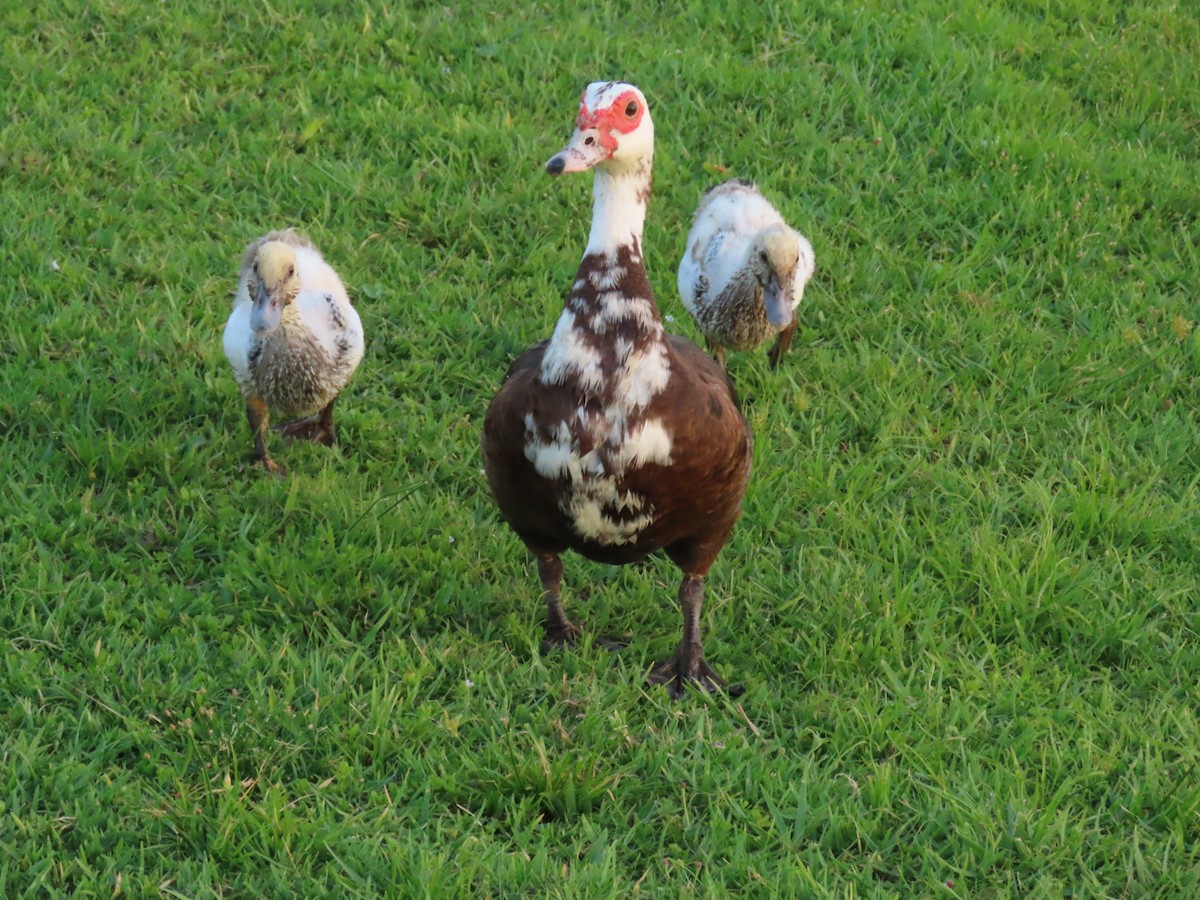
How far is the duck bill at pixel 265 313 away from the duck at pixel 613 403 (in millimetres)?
1068

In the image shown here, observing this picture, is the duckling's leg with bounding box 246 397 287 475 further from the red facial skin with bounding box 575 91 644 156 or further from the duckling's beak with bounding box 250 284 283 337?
the red facial skin with bounding box 575 91 644 156

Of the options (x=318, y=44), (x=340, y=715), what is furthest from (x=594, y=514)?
(x=318, y=44)

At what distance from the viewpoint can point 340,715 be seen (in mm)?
3895

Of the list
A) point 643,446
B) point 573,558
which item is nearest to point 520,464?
point 643,446

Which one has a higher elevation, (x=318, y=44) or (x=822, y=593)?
(x=318, y=44)

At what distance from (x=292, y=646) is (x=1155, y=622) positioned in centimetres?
266

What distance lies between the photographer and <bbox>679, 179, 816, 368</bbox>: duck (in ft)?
17.3

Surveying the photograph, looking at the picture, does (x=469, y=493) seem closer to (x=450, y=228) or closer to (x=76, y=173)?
(x=450, y=228)

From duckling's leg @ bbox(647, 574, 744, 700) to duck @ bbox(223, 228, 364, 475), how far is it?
1.57 m

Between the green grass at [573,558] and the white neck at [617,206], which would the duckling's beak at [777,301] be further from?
the white neck at [617,206]

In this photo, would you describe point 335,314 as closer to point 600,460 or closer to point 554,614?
point 554,614

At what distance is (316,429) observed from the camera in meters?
5.24

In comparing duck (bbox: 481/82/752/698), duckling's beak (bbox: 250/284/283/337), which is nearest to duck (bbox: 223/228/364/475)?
duckling's beak (bbox: 250/284/283/337)

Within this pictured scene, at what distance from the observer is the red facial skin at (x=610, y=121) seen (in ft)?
11.8
